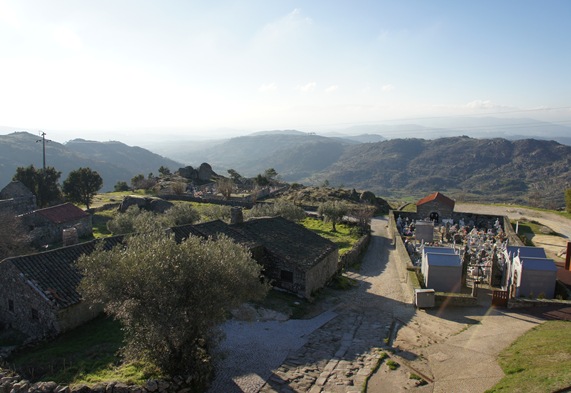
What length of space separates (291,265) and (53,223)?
77.9ft

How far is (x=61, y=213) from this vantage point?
36.6 meters

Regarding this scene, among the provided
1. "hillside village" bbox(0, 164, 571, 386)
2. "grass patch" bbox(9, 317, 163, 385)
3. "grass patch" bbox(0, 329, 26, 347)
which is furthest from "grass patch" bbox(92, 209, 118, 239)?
"grass patch" bbox(9, 317, 163, 385)

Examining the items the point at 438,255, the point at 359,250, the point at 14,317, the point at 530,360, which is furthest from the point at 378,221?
the point at 14,317

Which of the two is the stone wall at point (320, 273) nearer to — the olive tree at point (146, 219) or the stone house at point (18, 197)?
the olive tree at point (146, 219)

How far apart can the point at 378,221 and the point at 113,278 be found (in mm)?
42987

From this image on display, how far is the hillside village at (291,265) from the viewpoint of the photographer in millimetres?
16672

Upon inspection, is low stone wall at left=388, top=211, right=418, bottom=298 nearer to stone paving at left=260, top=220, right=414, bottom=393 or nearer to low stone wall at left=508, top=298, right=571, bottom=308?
stone paving at left=260, top=220, right=414, bottom=393

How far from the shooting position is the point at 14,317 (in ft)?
56.5

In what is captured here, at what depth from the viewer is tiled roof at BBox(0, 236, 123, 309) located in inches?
641

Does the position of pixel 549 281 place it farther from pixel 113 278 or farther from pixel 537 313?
pixel 113 278

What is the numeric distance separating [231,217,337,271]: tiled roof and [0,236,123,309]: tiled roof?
9.48m

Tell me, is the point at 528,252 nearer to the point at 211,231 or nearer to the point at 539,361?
the point at 539,361

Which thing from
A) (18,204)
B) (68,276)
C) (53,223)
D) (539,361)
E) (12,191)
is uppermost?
(12,191)

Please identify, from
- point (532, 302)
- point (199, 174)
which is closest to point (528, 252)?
point (532, 302)
